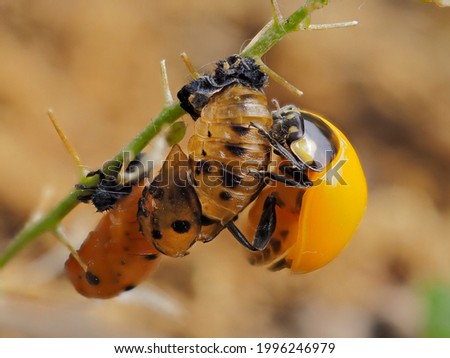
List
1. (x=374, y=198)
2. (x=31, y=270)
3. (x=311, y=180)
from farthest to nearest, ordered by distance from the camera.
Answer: (x=374, y=198)
(x=31, y=270)
(x=311, y=180)

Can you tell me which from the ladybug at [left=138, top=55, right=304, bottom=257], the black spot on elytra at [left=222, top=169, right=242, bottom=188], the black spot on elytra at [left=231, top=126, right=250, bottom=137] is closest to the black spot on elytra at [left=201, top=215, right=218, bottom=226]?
the ladybug at [left=138, top=55, right=304, bottom=257]

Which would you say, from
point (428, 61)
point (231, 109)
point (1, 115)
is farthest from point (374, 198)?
point (231, 109)

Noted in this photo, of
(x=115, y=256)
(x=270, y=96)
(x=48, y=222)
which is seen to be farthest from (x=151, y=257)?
(x=270, y=96)

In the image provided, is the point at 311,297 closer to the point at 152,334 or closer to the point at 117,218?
the point at 152,334

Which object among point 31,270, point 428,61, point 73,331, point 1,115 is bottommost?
point 428,61

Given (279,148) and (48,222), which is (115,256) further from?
(279,148)

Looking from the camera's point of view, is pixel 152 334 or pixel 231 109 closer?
pixel 231 109

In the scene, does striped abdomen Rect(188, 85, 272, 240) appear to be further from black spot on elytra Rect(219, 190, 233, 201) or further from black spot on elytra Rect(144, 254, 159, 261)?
black spot on elytra Rect(144, 254, 159, 261)
